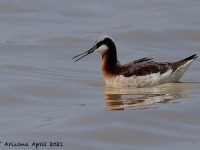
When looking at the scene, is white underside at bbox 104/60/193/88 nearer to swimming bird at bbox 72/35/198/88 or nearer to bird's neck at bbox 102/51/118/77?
swimming bird at bbox 72/35/198/88

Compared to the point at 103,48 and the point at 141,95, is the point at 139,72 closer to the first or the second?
the point at 103,48

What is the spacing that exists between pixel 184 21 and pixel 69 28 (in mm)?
3389

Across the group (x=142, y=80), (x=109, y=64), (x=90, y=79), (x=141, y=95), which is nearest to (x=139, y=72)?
(x=142, y=80)

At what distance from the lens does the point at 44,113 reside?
15.3 metres

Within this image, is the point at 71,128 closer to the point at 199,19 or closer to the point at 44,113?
the point at 44,113

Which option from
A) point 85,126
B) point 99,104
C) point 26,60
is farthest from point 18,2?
point 85,126

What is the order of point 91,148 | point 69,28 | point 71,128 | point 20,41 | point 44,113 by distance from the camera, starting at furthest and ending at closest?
point 69,28, point 20,41, point 44,113, point 71,128, point 91,148

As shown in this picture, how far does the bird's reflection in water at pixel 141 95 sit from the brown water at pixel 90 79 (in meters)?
0.02

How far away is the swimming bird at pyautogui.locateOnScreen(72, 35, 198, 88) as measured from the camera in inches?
720

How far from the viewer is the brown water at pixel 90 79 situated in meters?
13.8

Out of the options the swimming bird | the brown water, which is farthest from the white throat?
the brown water

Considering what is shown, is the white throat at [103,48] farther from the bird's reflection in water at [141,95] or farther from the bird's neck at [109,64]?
the bird's reflection in water at [141,95]

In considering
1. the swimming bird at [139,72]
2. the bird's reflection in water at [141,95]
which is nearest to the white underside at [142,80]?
the swimming bird at [139,72]

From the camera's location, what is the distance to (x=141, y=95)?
56.6ft
